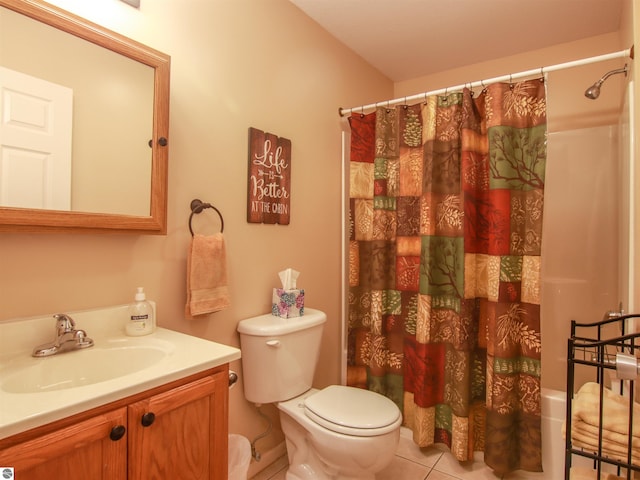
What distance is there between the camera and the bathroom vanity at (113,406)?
69cm

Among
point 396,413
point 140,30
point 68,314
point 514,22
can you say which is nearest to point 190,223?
point 68,314

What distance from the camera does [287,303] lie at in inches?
67.4

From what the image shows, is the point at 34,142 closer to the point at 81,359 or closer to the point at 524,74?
the point at 81,359

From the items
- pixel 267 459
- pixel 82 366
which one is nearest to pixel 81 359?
pixel 82 366

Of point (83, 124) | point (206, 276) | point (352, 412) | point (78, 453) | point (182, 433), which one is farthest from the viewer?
point (352, 412)

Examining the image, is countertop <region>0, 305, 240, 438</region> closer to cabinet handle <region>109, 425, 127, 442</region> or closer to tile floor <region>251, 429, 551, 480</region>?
cabinet handle <region>109, 425, 127, 442</region>

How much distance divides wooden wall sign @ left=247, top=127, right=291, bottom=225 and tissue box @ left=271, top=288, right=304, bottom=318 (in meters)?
0.37

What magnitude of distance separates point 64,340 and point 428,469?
1.82 meters

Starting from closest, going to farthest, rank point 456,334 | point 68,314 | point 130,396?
point 130,396
point 68,314
point 456,334

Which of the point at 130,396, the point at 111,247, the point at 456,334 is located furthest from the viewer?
the point at 456,334

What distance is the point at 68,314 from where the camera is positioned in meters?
1.09

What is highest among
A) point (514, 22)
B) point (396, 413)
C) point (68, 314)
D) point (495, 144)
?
point (514, 22)

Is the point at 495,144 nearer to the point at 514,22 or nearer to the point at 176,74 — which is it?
the point at 514,22

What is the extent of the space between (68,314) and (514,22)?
2.61 metres
